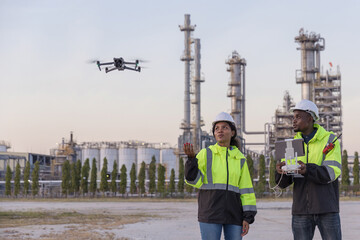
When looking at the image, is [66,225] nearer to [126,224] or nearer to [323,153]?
[126,224]

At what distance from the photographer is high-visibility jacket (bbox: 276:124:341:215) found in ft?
19.1

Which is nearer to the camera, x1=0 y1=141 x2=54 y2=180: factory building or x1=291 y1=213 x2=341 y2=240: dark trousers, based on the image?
x1=291 y1=213 x2=341 y2=240: dark trousers

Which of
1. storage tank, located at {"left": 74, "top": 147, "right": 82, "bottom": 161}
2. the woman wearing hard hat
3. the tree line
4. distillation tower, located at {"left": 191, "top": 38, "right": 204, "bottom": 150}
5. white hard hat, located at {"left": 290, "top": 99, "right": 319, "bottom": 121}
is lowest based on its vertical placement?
the tree line

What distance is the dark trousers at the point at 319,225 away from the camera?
587cm

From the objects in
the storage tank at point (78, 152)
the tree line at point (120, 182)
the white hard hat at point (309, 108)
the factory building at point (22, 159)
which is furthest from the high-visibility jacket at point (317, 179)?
the storage tank at point (78, 152)

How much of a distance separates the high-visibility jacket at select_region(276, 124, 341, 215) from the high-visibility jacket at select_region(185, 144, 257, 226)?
0.40m

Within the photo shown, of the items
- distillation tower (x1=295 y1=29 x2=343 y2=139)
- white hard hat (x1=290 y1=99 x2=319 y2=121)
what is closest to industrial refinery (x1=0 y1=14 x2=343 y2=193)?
distillation tower (x1=295 y1=29 x2=343 y2=139)

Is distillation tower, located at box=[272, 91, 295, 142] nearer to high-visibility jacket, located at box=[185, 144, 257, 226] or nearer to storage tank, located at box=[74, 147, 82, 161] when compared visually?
storage tank, located at box=[74, 147, 82, 161]

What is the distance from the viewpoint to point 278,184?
19.8 feet

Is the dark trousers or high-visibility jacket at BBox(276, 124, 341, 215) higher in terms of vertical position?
high-visibility jacket at BBox(276, 124, 341, 215)

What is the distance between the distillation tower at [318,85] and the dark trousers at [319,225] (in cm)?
7092

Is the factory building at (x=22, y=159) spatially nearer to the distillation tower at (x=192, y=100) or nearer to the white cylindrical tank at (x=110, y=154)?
the white cylindrical tank at (x=110, y=154)

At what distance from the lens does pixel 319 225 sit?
5.96 meters

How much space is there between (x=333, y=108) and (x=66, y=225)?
6128cm
